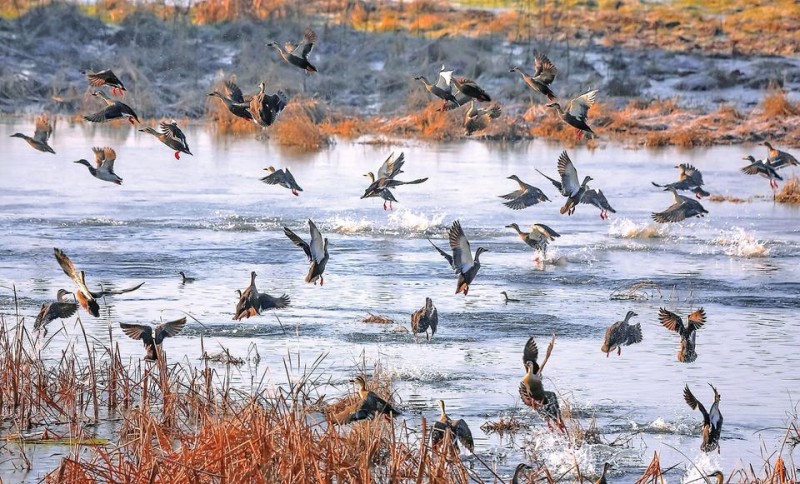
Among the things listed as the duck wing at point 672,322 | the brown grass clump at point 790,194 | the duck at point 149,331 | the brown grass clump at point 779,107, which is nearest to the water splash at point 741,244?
the brown grass clump at point 790,194

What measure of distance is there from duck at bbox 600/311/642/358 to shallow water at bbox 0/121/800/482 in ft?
0.61

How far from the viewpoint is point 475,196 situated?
2306 cm

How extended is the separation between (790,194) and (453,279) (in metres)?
9.02

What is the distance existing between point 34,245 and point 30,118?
836 inches

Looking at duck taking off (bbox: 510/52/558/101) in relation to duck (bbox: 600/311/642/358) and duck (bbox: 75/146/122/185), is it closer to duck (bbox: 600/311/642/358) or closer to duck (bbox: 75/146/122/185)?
duck (bbox: 600/311/642/358)

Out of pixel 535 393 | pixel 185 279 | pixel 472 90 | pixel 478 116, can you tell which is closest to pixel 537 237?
pixel 478 116

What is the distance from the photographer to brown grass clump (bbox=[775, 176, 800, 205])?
Answer: 2271cm

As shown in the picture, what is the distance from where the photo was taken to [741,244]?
58.1 ft

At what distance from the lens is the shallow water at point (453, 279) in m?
10.1

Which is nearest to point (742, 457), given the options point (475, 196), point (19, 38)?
point (475, 196)

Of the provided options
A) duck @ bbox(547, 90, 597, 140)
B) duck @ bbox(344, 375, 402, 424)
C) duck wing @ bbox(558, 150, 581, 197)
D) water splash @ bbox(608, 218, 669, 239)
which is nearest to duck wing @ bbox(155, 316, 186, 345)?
duck @ bbox(344, 375, 402, 424)

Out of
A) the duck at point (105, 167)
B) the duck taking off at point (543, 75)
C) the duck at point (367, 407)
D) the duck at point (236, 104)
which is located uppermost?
the duck taking off at point (543, 75)

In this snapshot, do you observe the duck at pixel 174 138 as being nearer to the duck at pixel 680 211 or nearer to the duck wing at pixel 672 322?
the duck wing at pixel 672 322

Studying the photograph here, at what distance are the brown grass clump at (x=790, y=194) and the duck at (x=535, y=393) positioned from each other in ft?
48.1
